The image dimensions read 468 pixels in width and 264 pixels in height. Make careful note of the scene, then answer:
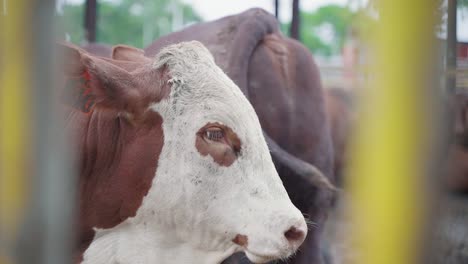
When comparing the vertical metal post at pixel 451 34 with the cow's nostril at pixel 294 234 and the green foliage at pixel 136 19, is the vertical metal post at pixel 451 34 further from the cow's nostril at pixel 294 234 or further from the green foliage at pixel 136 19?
the green foliage at pixel 136 19

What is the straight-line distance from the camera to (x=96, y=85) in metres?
2.02

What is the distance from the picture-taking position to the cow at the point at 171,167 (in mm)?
2000

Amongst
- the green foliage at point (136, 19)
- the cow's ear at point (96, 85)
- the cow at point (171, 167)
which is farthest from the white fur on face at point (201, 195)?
the green foliage at point (136, 19)

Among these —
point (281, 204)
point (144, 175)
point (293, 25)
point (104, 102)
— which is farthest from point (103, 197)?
point (293, 25)

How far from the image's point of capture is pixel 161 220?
2125 millimetres

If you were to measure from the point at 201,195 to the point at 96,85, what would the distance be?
53cm

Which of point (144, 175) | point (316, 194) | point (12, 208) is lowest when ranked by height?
point (316, 194)

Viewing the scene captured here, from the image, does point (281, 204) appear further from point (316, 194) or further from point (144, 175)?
point (316, 194)

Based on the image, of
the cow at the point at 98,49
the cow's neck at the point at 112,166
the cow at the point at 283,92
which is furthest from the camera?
the cow at the point at 98,49

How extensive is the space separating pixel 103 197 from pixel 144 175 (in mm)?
186

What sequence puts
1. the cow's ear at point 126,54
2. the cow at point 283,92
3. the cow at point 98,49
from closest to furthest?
the cow's ear at point 126,54, the cow at point 283,92, the cow at point 98,49

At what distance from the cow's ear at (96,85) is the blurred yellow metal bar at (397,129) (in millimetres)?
1457

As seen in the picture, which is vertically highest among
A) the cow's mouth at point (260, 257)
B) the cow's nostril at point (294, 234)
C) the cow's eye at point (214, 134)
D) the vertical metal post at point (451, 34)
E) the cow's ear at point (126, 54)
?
the vertical metal post at point (451, 34)

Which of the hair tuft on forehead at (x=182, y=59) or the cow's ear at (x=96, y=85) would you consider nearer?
the cow's ear at (x=96, y=85)
